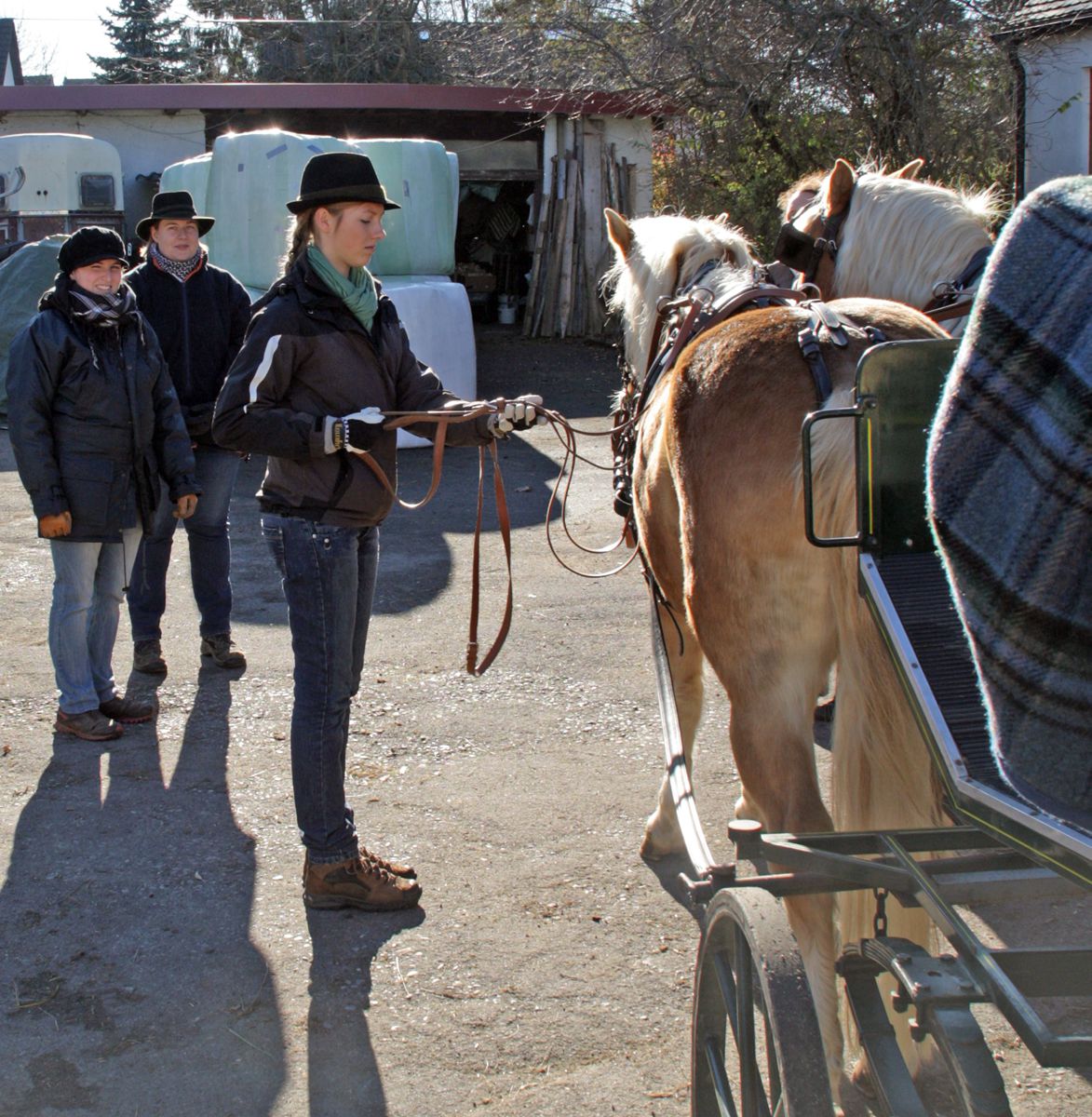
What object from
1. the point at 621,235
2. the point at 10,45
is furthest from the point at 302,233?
the point at 10,45

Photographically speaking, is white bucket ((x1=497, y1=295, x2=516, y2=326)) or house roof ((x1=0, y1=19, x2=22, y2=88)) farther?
house roof ((x1=0, y1=19, x2=22, y2=88))

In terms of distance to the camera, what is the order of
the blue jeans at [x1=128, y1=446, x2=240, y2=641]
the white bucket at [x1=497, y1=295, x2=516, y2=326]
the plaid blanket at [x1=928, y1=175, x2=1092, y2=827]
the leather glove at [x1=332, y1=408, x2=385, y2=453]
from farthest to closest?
the white bucket at [x1=497, y1=295, x2=516, y2=326], the blue jeans at [x1=128, y1=446, x2=240, y2=641], the leather glove at [x1=332, y1=408, x2=385, y2=453], the plaid blanket at [x1=928, y1=175, x2=1092, y2=827]

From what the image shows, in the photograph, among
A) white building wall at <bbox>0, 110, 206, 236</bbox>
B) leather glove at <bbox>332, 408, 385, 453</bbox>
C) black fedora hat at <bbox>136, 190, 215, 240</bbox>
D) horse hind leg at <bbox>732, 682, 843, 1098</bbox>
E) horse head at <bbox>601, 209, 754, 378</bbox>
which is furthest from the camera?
white building wall at <bbox>0, 110, 206, 236</bbox>

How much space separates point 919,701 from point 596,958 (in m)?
1.75

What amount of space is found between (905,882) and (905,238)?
2.72 m

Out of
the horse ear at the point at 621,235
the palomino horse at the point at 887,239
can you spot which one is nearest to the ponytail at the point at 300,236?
the horse ear at the point at 621,235

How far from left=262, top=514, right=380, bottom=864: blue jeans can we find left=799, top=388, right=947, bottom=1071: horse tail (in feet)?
4.77

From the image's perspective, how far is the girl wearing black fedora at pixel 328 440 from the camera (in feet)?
10.8

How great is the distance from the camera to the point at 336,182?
10.8 feet

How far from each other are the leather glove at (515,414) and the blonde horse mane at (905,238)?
1342mm

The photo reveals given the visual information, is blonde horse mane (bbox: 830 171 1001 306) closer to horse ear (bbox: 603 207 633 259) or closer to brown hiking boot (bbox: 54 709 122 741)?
horse ear (bbox: 603 207 633 259)

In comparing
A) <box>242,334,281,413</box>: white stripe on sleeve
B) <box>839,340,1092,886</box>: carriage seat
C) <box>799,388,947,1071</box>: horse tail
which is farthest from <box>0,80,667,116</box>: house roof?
<box>839,340,1092,886</box>: carriage seat

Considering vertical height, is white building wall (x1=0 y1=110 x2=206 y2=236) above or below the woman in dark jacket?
above

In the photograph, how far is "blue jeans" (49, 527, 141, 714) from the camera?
189 inches
